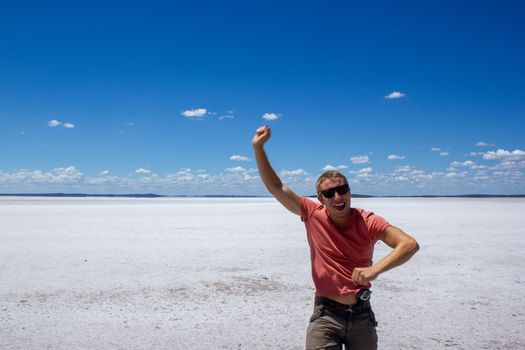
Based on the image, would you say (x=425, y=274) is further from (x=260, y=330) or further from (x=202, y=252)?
(x=202, y=252)

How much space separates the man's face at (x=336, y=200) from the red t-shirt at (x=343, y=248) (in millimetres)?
87

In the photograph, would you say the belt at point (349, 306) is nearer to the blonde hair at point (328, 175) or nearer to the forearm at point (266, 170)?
the blonde hair at point (328, 175)

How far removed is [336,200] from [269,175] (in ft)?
1.77

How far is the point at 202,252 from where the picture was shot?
453 inches

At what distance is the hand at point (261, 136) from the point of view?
2.96 meters

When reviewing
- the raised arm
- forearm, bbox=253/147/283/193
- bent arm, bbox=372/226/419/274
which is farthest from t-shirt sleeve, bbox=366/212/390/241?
forearm, bbox=253/147/283/193

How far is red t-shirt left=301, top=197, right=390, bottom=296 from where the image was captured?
265 cm

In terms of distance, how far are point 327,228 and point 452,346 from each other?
320 cm

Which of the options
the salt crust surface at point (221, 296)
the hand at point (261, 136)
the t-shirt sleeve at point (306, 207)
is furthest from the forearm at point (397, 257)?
the salt crust surface at point (221, 296)

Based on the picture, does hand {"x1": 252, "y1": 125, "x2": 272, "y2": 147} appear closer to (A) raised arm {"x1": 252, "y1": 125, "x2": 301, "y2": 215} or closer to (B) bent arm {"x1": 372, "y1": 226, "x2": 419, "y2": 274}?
(A) raised arm {"x1": 252, "y1": 125, "x2": 301, "y2": 215}

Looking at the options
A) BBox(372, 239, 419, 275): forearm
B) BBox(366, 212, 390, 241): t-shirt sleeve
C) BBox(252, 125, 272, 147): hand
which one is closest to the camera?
BBox(372, 239, 419, 275): forearm

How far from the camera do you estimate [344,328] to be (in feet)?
8.71

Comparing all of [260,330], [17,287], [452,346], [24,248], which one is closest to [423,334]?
[452,346]

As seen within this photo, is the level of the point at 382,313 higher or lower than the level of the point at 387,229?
lower
